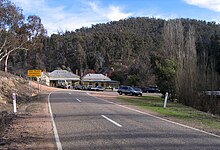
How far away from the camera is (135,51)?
144 m

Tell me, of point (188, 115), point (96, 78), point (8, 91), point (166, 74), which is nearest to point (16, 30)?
point (8, 91)

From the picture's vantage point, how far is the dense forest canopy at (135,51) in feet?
104

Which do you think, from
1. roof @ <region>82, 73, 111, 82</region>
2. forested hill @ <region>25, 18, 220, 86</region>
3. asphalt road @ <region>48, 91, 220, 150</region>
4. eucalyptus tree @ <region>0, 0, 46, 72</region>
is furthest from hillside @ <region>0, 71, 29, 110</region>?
forested hill @ <region>25, 18, 220, 86</region>

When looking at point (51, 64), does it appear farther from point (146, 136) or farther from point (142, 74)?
point (146, 136)

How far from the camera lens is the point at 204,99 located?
29219 millimetres

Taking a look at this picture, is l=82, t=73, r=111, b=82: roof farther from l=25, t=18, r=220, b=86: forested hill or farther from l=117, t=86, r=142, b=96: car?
l=117, t=86, r=142, b=96: car

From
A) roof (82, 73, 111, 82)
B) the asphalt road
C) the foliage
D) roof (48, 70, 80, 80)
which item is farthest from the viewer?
roof (48, 70, 80, 80)

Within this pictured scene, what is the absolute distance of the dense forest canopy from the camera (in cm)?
3158

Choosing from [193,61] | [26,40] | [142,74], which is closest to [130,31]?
[142,74]

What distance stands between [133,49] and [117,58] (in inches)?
341

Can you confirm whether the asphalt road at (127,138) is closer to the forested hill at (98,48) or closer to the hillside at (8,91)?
the hillside at (8,91)

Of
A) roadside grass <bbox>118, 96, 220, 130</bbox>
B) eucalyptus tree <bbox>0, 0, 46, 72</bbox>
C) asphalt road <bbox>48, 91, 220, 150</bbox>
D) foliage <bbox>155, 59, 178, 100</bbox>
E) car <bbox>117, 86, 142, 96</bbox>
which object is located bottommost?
roadside grass <bbox>118, 96, 220, 130</bbox>

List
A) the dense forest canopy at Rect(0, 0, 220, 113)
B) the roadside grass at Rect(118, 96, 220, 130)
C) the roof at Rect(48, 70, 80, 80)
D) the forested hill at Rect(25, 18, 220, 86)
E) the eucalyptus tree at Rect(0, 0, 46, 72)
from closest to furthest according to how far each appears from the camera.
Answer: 1. the roadside grass at Rect(118, 96, 220, 130)
2. the dense forest canopy at Rect(0, 0, 220, 113)
3. the eucalyptus tree at Rect(0, 0, 46, 72)
4. the roof at Rect(48, 70, 80, 80)
5. the forested hill at Rect(25, 18, 220, 86)

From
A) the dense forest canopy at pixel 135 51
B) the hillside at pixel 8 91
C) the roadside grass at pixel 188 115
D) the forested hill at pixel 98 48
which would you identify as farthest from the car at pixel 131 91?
the forested hill at pixel 98 48
